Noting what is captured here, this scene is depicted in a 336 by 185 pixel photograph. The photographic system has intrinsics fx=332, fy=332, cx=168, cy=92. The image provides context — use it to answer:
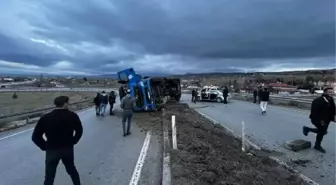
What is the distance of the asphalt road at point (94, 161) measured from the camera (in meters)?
6.71

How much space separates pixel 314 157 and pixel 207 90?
110 ft

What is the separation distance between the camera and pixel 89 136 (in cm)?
1280

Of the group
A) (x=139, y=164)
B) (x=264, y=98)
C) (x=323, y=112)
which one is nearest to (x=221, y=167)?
(x=139, y=164)

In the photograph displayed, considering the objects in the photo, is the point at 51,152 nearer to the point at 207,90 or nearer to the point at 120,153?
the point at 120,153

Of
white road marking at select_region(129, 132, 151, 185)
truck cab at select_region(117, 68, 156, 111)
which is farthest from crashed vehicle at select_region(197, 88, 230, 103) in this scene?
white road marking at select_region(129, 132, 151, 185)

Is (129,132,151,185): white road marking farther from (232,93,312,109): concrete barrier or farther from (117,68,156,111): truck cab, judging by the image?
(232,93,312,109): concrete barrier

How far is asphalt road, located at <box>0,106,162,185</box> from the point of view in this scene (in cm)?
671

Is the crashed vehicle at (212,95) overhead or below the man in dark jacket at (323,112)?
below

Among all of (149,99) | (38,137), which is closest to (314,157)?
(38,137)

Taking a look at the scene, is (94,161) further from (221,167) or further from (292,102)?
(292,102)

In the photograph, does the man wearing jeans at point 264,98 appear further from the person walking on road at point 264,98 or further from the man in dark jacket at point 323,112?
the man in dark jacket at point 323,112

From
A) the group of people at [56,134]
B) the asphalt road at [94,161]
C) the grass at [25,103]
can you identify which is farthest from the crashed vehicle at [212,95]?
the group of people at [56,134]

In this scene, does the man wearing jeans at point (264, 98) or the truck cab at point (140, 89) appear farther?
the man wearing jeans at point (264, 98)

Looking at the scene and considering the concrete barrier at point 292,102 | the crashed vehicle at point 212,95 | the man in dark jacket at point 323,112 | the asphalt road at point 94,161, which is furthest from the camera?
the crashed vehicle at point 212,95
